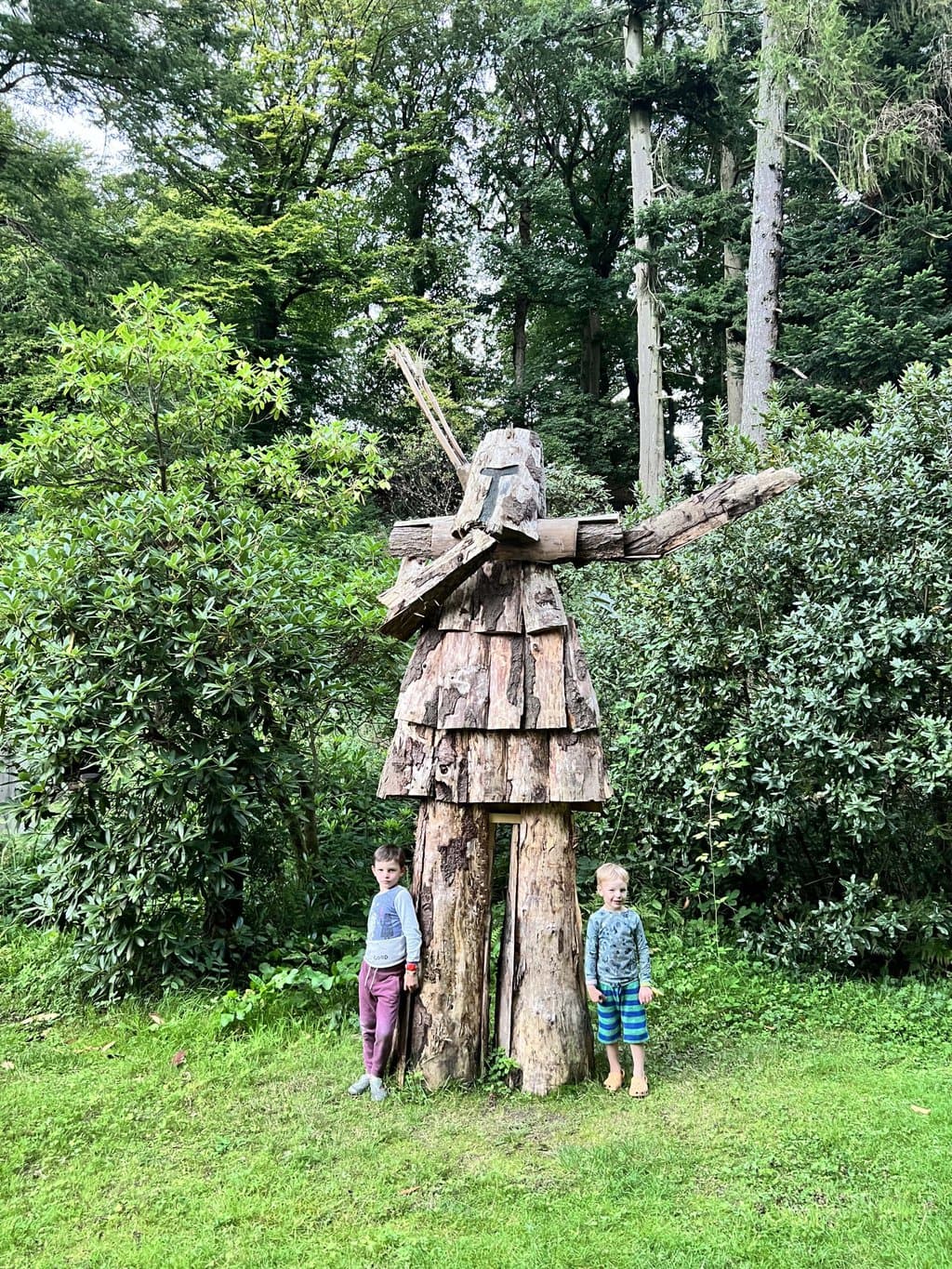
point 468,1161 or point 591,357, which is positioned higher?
point 591,357

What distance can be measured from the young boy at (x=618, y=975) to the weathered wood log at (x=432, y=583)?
1.55 m

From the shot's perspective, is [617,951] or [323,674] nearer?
[617,951]

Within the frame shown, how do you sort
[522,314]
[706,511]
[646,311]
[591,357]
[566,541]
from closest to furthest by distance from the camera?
[706,511]
[566,541]
[646,311]
[522,314]
[591,357]

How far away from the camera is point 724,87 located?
546 inches

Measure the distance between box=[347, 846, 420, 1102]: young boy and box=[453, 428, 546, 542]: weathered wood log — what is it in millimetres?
1627

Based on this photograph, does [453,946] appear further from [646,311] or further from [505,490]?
[646,311]

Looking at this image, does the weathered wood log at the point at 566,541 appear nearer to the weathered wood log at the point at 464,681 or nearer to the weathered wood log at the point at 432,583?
the weathered wood log at the point at 432,583

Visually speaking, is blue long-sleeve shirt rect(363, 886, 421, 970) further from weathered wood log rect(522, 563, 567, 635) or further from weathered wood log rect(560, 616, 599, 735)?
weathered wood log rect(522, 563, 567, 635)

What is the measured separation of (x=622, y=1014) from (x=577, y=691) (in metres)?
1.53

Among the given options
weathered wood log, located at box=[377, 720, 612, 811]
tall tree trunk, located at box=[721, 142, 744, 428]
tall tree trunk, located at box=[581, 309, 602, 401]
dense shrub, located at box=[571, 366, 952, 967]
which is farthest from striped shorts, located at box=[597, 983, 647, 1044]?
tall tree trunk, located at box=[581, 309, 602, 401]

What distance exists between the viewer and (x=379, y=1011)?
370 centimetres

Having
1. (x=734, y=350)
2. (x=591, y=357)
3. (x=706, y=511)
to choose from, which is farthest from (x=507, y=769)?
(x=591, y=357)

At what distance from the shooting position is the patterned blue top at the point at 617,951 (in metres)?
3.69

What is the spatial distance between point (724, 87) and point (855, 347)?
5.71 m
